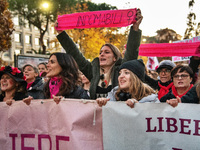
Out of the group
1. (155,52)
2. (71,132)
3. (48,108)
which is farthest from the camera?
(155,52)

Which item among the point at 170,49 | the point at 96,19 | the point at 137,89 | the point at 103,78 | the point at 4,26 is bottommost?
the point at 137,89

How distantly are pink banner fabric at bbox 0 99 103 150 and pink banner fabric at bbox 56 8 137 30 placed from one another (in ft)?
4.77

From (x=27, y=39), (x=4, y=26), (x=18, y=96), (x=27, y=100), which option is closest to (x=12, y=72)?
(x=18, y=96)

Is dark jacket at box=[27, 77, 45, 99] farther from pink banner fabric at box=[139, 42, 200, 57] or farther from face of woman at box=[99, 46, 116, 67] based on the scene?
pink banner fabric at box=[139, 42, 200, 57]

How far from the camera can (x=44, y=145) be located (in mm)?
2494

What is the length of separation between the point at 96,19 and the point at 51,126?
1843mm

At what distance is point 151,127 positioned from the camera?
2229 millimetres

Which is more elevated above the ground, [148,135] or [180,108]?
[180,108]

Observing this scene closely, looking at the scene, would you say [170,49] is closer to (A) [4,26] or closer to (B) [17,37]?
(A) [4,26]

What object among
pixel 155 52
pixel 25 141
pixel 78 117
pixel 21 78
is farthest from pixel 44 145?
pixel 155 52

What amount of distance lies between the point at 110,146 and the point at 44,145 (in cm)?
73

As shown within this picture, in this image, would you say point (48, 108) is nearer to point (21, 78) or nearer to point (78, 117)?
point (78, 117)

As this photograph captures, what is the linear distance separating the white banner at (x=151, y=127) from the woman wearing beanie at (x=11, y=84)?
153cm

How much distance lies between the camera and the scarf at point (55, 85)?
2898 mm
